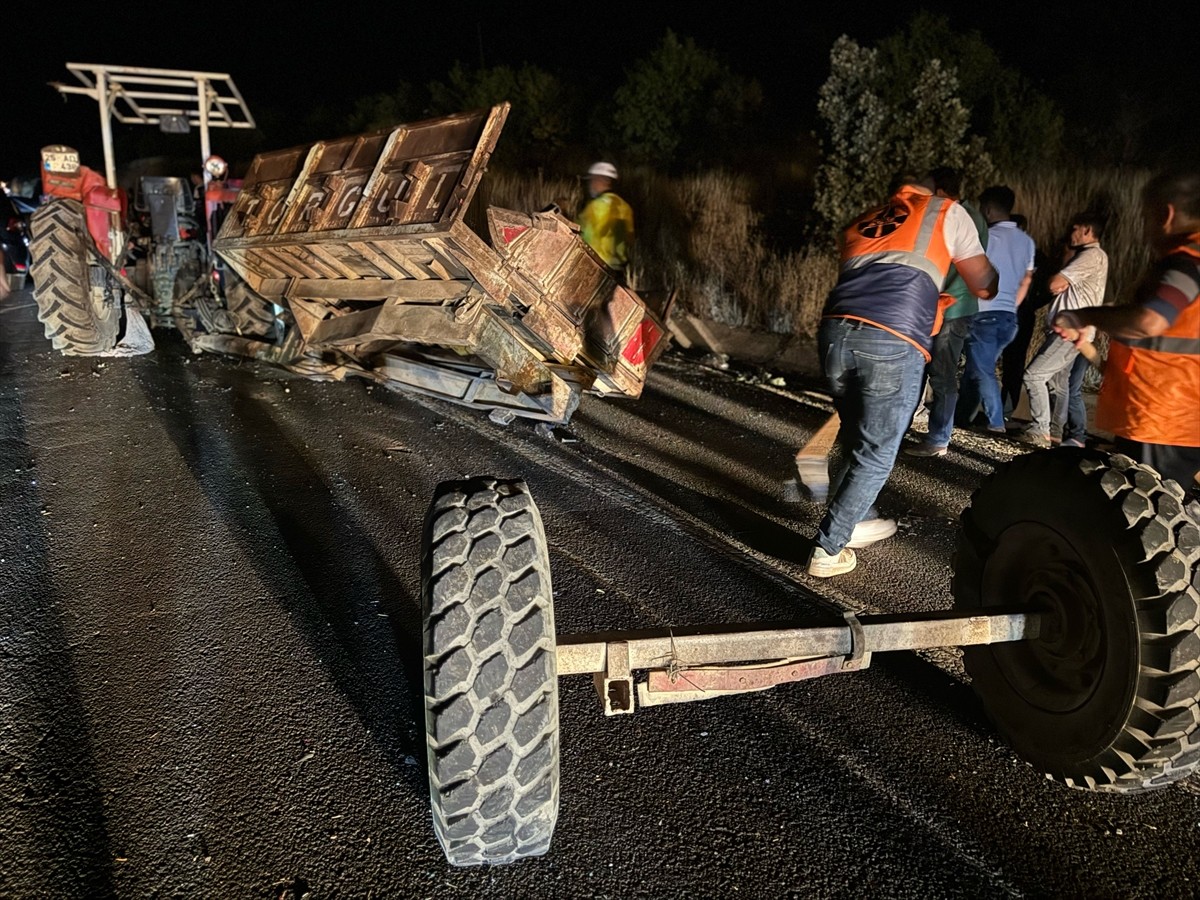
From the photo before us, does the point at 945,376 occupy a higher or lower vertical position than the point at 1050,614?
lower

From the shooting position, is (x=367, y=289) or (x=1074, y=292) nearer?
(x=1074, y=292)

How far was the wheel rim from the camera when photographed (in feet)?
7.73

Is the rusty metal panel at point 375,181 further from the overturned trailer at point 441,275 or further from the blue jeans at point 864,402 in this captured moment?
the blue jeans at point 864,402

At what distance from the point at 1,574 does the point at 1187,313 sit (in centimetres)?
506

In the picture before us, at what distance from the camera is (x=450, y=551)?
200 cm

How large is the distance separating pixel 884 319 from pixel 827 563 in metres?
1.18

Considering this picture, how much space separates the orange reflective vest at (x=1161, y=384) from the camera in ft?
9.37

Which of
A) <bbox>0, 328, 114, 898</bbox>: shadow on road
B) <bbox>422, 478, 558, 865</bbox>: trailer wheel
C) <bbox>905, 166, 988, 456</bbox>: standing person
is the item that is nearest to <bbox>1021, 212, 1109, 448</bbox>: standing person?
<bbox>905, 166, 988, 456</bbox>: standing person

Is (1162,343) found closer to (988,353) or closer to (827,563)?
(827,563)

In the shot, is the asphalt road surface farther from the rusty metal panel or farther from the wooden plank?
the rusty metal panel

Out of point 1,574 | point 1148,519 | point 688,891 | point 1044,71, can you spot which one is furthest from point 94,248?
point 1044,71

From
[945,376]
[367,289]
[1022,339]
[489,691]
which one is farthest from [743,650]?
[1022,339]

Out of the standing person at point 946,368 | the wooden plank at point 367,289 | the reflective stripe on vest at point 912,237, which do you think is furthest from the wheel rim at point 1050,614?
the wooden plank at point 367,289

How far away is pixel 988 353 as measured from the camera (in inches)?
238
